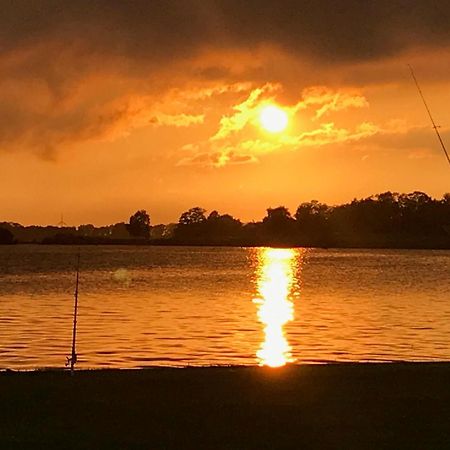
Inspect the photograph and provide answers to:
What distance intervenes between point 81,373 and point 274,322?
2884 centimetres

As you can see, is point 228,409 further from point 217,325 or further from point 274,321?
point 274,321

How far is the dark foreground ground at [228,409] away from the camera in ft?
34.4

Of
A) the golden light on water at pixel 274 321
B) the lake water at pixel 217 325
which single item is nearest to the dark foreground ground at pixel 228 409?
the golden light on water at pixel 274 321

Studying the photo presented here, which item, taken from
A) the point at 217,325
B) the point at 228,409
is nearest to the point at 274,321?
the point at 217,325

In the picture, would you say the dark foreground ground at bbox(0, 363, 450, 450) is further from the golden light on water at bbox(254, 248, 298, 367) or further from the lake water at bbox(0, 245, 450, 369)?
the lake water at bbox(0, 245, 450, 369)

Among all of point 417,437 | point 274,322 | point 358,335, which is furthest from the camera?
point 274,322

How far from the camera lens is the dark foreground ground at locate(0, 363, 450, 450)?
1048 centimetres

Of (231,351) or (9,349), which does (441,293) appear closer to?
(231,351)

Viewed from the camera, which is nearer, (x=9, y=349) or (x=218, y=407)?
(x=218, y=407)

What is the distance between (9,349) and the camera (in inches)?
1153

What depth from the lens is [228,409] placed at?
1219 cm

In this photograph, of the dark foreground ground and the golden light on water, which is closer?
the dark foreground ground

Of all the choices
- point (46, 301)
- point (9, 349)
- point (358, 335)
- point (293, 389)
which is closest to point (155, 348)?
point (9, 349)

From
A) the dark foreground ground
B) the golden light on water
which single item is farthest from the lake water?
the dark foreground ground
